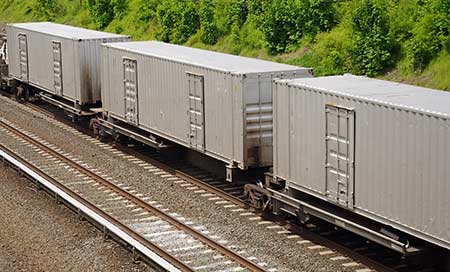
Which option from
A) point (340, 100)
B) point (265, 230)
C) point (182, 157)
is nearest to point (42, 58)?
point (182, 157)

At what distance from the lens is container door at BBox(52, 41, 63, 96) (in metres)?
27.7

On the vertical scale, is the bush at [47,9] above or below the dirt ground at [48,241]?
above

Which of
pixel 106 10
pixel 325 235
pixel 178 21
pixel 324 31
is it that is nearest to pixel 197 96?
pixel 325 235

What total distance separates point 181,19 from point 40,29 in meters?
10.8

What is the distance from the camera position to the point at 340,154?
14281mm

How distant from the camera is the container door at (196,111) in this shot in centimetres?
1912

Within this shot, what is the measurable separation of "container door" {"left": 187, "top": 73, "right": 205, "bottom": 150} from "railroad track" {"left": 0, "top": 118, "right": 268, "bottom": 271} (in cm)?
200

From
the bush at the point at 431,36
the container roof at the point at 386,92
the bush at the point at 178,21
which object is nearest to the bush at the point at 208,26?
the bush at the point at 178,21

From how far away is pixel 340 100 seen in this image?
14.1 meters

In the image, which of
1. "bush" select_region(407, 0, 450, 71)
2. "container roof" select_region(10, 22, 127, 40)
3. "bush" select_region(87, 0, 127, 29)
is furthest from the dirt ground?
"bush" select_region(87, 0, 127, 29)

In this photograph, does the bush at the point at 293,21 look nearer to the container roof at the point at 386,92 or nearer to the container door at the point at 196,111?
the container door at the point at 196,111

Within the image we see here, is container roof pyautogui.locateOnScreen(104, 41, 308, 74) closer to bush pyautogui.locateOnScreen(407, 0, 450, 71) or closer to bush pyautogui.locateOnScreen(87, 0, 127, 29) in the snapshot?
bush pyautogui.locateOnScreen(407, 0, 450, 71)

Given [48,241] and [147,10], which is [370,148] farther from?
[147,10]

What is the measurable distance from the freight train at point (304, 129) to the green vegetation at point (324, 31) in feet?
24.3
